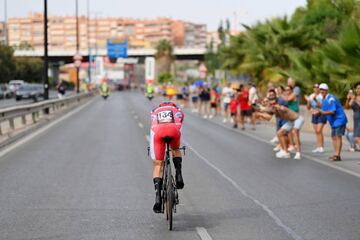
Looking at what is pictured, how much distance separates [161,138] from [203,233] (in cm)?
127

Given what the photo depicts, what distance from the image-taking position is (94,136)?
2419 cm

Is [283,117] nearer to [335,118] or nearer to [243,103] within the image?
[335,118]

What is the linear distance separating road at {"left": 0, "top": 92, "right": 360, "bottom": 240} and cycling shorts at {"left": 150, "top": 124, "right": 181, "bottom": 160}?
2.70ft

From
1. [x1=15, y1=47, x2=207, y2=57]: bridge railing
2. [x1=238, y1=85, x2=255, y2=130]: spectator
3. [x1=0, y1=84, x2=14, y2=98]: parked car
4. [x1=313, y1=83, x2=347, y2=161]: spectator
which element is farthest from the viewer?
[x1=15, y1=47, x2=207, y2=57]: bridge railing

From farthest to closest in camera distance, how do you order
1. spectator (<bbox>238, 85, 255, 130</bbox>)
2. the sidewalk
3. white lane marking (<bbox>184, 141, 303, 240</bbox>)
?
spectator (<bbox>238, 85, 255, 130</bbox>)
the sidewalk
white lane marking (<bbox>184, 141, 303, 240</bbox>)

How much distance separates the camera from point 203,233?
8.48 m

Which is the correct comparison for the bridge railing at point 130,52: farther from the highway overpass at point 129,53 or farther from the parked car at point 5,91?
the parked car at point 5,91

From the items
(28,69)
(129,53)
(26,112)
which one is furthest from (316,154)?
(129,53)

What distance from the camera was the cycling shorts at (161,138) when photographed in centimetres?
901

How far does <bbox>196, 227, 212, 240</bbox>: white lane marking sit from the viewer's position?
8.25m

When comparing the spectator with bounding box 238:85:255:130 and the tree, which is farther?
the tree

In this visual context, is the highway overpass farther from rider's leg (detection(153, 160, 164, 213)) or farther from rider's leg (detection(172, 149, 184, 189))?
rider's leg (detection(153, 160, 164, 213))

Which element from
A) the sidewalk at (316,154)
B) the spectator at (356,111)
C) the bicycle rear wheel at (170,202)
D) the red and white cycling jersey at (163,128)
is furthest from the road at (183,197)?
the spectator at (356,111)

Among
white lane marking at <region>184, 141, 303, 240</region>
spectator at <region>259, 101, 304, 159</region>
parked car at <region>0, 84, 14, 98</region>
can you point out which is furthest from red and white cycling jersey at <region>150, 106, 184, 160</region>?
parked car at <region>0, 84, 14, 98</region>
